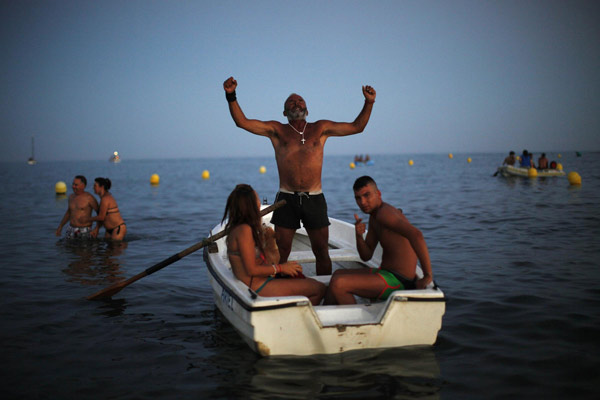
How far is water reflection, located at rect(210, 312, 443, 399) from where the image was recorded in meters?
3.70

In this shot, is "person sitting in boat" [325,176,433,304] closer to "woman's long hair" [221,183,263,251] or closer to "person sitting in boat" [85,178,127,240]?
"woman's long hair" [221,183,263,251]

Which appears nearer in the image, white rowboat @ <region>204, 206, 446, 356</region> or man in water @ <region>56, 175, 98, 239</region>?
white rowboat @ <region>204, 206, 446, 356</region>

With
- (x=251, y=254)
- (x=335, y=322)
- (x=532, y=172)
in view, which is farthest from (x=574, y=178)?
(x=251, y=254)

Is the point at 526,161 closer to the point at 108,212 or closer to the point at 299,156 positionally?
the point at 108,212

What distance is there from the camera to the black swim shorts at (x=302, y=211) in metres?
5.27

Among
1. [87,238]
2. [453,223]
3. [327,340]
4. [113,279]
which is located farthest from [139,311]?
[453,223]

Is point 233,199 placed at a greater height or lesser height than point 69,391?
greater

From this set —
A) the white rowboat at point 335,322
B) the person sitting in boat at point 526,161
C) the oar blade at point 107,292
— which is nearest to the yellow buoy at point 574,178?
the person sitting in boat at point 526,161

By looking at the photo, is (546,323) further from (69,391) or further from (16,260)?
(16,260)

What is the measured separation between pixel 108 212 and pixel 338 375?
318 inches

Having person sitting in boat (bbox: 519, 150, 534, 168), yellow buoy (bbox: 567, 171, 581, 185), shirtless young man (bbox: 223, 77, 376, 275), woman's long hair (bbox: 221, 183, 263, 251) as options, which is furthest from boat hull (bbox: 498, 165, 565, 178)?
woman's long hair (bbox: 221, 183, 263, 251)

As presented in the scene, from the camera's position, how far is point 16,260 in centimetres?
908

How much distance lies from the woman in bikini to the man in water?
23 centimetres

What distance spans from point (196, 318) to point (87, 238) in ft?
20.0
